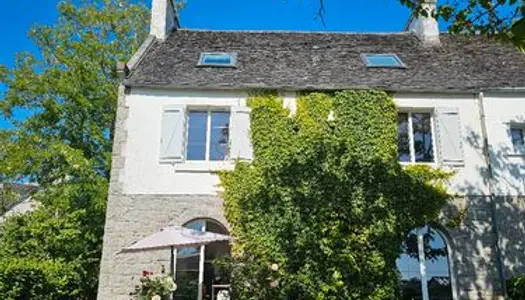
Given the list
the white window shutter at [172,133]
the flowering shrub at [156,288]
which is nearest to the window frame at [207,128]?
the white window shutter at [172,133]

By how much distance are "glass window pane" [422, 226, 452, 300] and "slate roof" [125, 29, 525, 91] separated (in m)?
3.81

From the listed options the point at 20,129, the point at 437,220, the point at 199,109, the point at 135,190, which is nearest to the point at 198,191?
the point at 135,190

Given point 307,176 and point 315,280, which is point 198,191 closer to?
point 307,176

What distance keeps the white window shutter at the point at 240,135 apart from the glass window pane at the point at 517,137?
6827 millimetres

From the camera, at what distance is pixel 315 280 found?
9.38 meters

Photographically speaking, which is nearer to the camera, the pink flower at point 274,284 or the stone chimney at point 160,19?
the pink flower at point 274,284

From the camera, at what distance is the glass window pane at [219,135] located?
11.8 meters

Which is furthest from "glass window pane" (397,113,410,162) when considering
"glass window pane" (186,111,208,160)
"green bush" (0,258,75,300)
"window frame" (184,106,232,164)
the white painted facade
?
"green bush" (0,258,75,300)

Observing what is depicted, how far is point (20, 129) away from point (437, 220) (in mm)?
16801

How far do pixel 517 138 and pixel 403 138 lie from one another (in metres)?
2.97

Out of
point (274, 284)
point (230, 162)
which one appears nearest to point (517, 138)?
point (230, 162)

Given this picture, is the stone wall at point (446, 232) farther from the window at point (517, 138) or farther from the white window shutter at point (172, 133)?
the window at point (517, 138)

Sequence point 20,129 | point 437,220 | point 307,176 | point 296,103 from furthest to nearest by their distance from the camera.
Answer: point 20,129
point 296,103
point 437,220
point 307,176

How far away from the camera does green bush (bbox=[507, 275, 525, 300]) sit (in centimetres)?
1009
